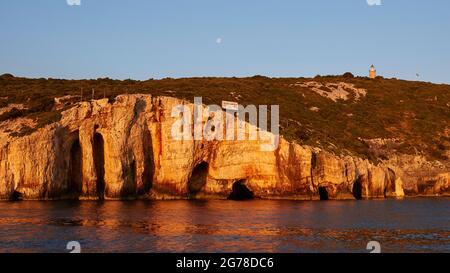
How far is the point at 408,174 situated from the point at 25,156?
45.8 metres

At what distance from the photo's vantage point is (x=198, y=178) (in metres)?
70.1

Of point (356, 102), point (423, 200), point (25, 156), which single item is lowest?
point (423, 200)

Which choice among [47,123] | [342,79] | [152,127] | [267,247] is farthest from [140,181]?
[342,79]

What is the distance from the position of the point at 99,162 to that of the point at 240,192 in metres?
16.6

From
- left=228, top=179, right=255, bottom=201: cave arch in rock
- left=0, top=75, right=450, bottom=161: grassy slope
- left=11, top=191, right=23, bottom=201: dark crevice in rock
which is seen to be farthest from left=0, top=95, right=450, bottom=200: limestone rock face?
left=0, top=75, right=450, bottom=161: grassy slope

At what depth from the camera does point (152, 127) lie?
222 feet

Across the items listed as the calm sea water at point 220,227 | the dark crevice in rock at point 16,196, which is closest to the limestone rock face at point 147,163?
the dark crevice in rock at point 16,196

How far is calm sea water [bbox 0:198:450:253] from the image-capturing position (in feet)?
115

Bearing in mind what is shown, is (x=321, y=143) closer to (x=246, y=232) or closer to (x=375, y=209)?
(x=375, y=209)

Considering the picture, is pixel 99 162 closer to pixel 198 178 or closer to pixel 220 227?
pixel 198 178

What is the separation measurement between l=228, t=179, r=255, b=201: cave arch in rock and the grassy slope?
781 cm

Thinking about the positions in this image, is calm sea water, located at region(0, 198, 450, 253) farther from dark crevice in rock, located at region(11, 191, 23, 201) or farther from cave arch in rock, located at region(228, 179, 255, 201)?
cave arch in rock, located at region(228, 179, 255, 201)

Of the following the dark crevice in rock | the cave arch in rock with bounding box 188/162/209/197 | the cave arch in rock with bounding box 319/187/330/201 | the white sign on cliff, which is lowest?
→ the cave arch in rock with bounding box 319/187/330/201

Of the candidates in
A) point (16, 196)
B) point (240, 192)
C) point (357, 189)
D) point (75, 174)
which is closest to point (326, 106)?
point (357, 189)
